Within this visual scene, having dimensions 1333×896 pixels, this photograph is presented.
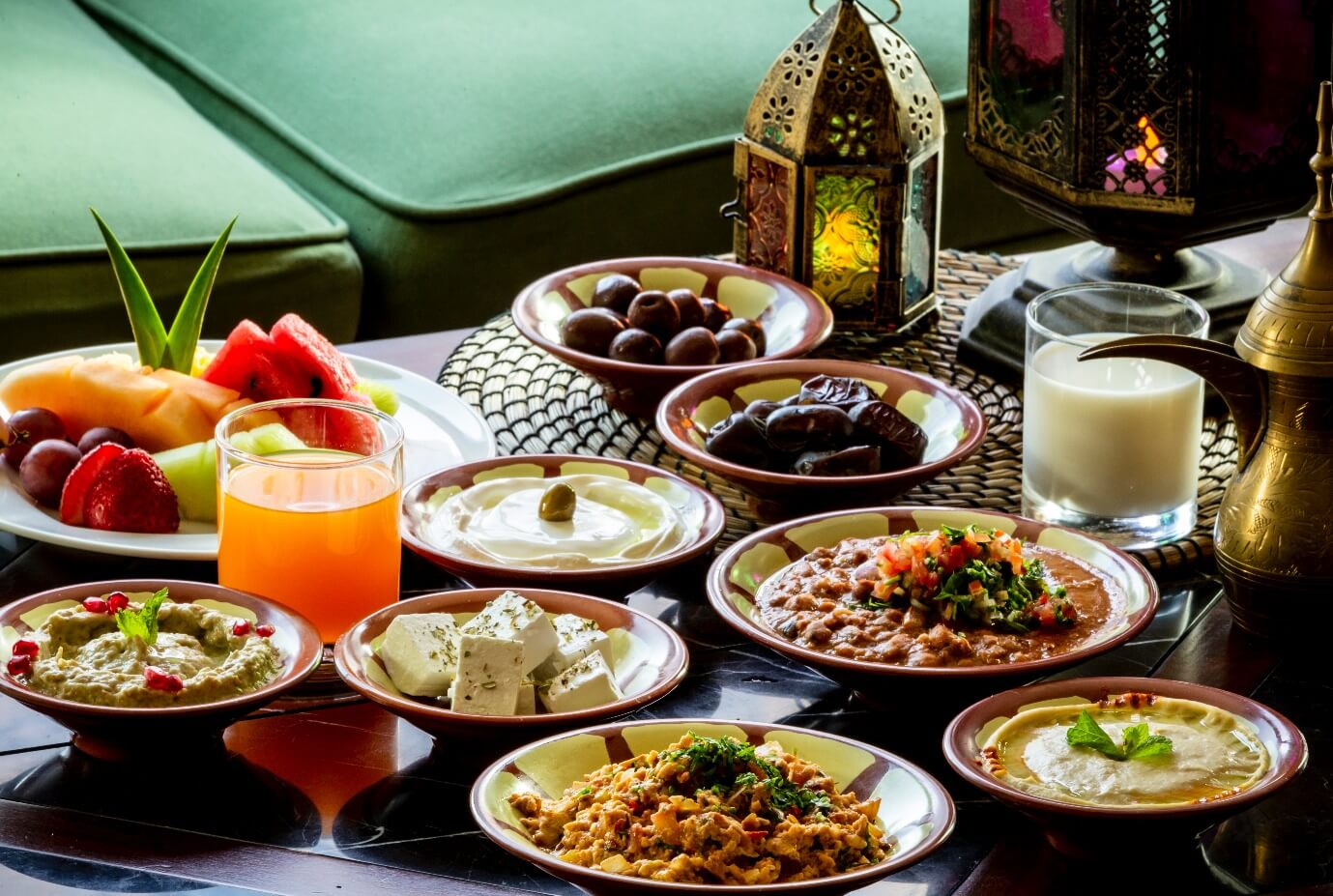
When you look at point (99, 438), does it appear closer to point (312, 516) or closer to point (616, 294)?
point (312, 516)

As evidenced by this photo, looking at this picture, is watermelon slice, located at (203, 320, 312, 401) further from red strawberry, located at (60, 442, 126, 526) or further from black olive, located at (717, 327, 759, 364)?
black olive, located at (717, 327, 759, 364)

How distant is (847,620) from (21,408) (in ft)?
2.93

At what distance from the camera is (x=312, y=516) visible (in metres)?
1.42

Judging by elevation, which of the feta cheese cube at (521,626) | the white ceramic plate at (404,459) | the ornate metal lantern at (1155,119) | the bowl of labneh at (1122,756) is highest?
the ornate metal lantern at (1155,119)

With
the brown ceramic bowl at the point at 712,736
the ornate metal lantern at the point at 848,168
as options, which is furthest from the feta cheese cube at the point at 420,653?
the ornate metal lantern at the point at 848,168

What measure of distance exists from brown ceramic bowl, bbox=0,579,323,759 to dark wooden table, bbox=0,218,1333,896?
3cm

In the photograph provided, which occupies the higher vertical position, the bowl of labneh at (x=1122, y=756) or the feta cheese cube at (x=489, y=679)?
the feta cheese cube at (x=489, y=679)

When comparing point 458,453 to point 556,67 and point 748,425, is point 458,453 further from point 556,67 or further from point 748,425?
point 556,67

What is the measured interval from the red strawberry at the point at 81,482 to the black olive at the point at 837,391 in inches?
25.5

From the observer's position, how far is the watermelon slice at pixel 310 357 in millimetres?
1759

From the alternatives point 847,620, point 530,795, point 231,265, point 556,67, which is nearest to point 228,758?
point 530,795

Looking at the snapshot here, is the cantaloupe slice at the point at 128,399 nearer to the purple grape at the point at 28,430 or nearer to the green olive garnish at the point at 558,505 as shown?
the purple grape at the point at 28,430

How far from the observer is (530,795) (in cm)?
114

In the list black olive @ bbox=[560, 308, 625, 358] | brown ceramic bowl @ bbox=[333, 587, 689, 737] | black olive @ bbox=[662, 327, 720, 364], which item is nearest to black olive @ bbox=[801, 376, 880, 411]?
black olive @ bbox=[662, 327, 720, 364]
